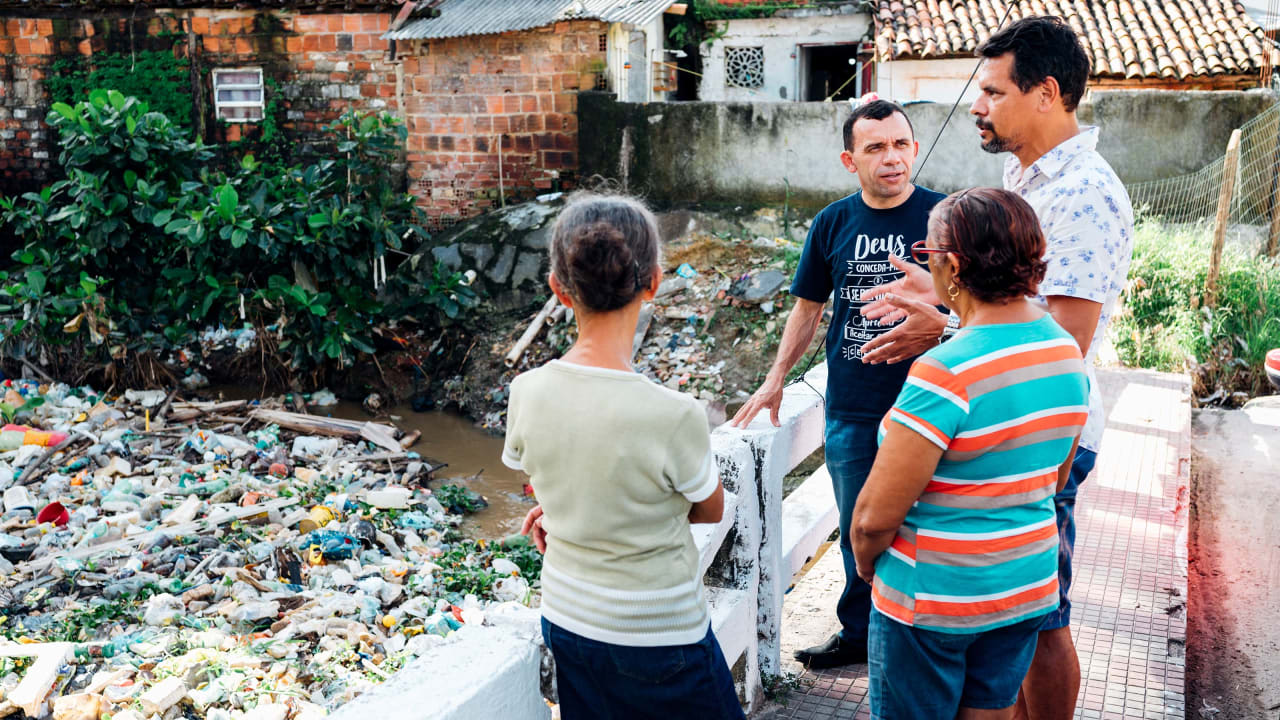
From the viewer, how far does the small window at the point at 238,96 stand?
38.3 ft

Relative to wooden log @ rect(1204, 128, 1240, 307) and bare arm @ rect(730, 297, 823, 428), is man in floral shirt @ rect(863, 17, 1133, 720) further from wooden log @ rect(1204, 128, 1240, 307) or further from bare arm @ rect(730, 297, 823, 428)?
wooden log @ rect(1204, 128, 1240, 307)

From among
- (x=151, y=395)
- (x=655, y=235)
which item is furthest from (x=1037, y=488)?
(x=151, y=395)

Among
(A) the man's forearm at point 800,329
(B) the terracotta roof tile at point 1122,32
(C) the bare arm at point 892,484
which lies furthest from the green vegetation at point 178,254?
(B) the terracotta roof tile at point 1122,32

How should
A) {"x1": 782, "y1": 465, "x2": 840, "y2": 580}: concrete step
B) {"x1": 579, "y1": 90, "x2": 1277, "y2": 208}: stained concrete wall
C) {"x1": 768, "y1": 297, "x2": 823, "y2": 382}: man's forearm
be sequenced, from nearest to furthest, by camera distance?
1. {"x1": 768, "y1": 297, "x2": 823, "y2": 382}: man's forearm
2. {"x1": 782, "y1": 465, "x2": 840, "y2": 580}: concrete step
3. {"x1": 579, "y1": 90, "x2": 1277, "y2": 208}: stained concrete wall

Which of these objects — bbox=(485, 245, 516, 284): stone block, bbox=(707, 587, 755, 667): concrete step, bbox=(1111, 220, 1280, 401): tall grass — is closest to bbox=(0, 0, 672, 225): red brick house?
bbox=(485, 245, 516, 284): stone block

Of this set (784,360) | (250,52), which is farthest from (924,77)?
(784,360)

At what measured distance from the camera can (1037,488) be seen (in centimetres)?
196

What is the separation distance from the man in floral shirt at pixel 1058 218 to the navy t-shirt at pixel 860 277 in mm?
415

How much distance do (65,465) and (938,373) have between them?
746 centimetres

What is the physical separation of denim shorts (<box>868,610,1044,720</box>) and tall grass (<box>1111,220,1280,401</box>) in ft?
21.1

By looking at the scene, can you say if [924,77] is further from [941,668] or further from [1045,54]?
[941,668]

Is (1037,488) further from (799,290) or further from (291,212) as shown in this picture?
(291,212)

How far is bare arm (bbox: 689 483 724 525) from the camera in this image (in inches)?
74.7

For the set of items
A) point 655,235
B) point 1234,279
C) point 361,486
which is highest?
point 655,235
